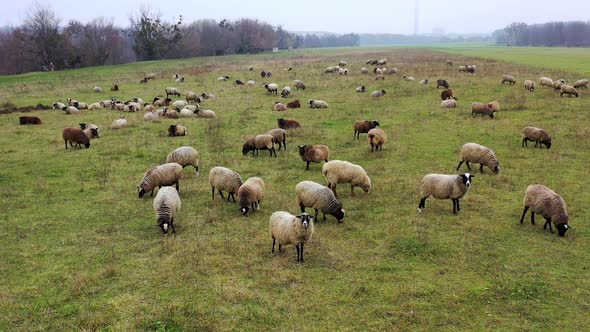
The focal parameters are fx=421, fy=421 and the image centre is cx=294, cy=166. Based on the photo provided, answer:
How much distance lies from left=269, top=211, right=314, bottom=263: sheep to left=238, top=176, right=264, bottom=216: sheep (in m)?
2.64

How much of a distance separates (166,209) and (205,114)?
18.2 metres

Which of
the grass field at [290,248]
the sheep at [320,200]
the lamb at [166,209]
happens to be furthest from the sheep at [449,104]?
the lamb at [166,209]

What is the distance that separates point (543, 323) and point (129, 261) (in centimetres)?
985

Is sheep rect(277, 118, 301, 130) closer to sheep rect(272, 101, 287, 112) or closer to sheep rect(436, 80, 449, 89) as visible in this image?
sheep rect(272, 101, 287, 112)

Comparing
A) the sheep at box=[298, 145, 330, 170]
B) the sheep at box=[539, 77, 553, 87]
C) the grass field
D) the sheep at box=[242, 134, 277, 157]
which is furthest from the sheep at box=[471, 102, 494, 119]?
the sheep at box=[242, 134, 277, 157]

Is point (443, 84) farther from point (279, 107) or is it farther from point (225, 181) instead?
point (225, 181)

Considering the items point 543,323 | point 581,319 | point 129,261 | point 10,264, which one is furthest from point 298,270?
point 10,264

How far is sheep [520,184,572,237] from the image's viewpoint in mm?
12320

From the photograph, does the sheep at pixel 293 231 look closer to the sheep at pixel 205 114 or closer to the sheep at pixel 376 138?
the sheep at pixel 376 138

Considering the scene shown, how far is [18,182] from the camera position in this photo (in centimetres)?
1761

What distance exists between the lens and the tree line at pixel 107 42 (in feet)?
270

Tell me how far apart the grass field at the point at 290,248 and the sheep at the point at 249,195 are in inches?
17.3

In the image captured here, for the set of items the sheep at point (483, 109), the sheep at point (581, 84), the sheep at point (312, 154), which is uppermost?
the sheep at point (581, 84)

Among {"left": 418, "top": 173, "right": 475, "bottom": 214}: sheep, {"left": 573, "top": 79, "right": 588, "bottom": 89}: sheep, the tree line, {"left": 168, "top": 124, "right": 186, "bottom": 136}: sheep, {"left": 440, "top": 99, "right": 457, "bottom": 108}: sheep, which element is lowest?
{"left": 418, "top": 173, "right": 475, "bottom": 214}: sheep
